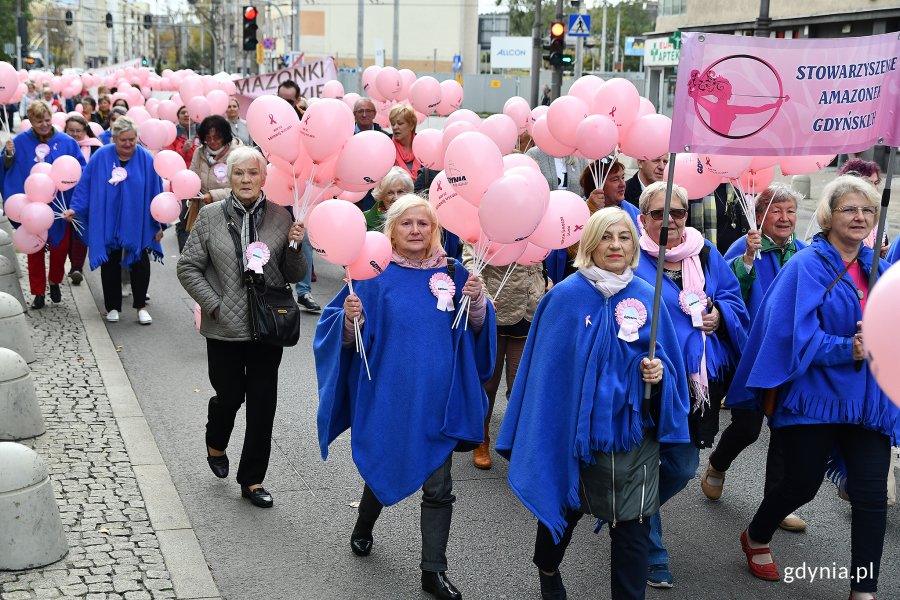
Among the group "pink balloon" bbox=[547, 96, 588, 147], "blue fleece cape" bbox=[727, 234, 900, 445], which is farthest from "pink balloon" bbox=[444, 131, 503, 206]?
"pink balloon" bbox=[547, 96, 588, 147]

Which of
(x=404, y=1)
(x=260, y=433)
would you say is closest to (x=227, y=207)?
(x=260, y=433)

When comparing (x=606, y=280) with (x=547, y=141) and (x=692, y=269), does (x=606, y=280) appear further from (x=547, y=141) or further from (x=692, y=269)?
(x=547, y=141)

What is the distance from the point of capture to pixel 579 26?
22.9 m

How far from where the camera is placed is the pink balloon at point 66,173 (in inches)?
417

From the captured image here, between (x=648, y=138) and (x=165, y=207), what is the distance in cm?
473

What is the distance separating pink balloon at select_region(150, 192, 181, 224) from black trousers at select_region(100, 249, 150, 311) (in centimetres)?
55

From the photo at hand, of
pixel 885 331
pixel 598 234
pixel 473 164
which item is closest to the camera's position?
pixel 885 331

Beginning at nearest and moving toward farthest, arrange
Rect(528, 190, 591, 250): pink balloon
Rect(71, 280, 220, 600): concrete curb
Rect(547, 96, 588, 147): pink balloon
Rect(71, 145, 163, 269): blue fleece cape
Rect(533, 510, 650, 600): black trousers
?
Rect(533, 510, 650, 600): black trousers < Rect(71, 280, 220, 600): concrete curb < Rect(528, 190, 591, 250): pink balloon < Rect(547, 96, 588, 147): pink balloon < Rect(71, 145, 163, 269): blue fleece cape

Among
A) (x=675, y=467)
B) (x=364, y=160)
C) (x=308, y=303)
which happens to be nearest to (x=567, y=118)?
(x=364, y=160)

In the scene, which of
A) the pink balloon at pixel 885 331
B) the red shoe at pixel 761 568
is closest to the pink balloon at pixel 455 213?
the red shoe at pixel 761 568

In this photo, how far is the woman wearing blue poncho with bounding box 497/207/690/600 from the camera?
14.5ft

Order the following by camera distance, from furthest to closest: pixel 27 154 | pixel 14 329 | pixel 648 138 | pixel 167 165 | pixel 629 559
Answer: pixel 27 154, pixel 167 165, pixel 14 329, pixel 648 138, pixel 629 559

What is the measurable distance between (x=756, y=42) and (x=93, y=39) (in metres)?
168

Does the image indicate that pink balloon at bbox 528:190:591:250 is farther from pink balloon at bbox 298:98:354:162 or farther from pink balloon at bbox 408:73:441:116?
pink balloon at bbox 408:73:441:116
